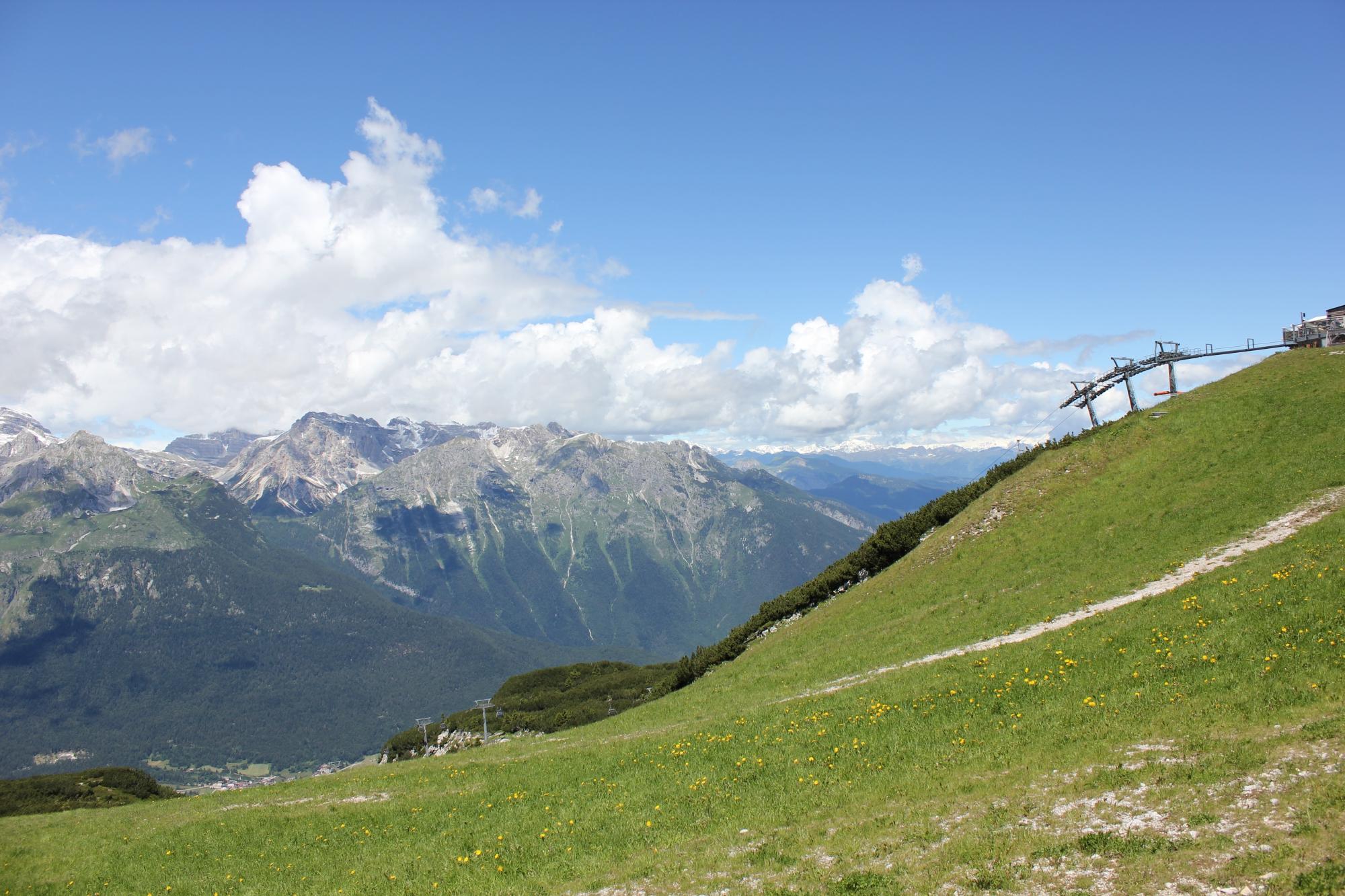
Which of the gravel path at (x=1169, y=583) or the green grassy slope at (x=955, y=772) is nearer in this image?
the green grassy slope at (x=955, y=772)

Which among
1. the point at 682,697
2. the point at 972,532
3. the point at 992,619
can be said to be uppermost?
the point at 972,532

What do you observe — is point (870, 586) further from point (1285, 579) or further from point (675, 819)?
point (675, 819)

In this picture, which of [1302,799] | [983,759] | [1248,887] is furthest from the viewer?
[983,759]

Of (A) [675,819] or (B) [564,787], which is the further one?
(B) [564,787]

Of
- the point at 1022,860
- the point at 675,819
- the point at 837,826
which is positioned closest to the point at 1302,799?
the point at 1022,860

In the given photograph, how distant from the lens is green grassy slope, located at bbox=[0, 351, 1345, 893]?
47.2ft

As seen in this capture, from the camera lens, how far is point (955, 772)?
1945 cm

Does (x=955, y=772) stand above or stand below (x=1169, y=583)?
below

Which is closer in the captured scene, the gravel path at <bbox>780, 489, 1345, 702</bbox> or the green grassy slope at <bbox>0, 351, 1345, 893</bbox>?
the green grassy slope at <bbox>0, 351, 1345, 893</bbox>

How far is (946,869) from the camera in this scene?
14.3 metres

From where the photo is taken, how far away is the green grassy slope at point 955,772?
47.2 ft

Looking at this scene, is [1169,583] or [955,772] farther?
[1169,583]

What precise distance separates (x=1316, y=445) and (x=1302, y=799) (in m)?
38.2

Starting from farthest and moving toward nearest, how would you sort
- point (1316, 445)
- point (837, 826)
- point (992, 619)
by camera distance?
point (1316, 445), point (992, 619), point (837, 826)
